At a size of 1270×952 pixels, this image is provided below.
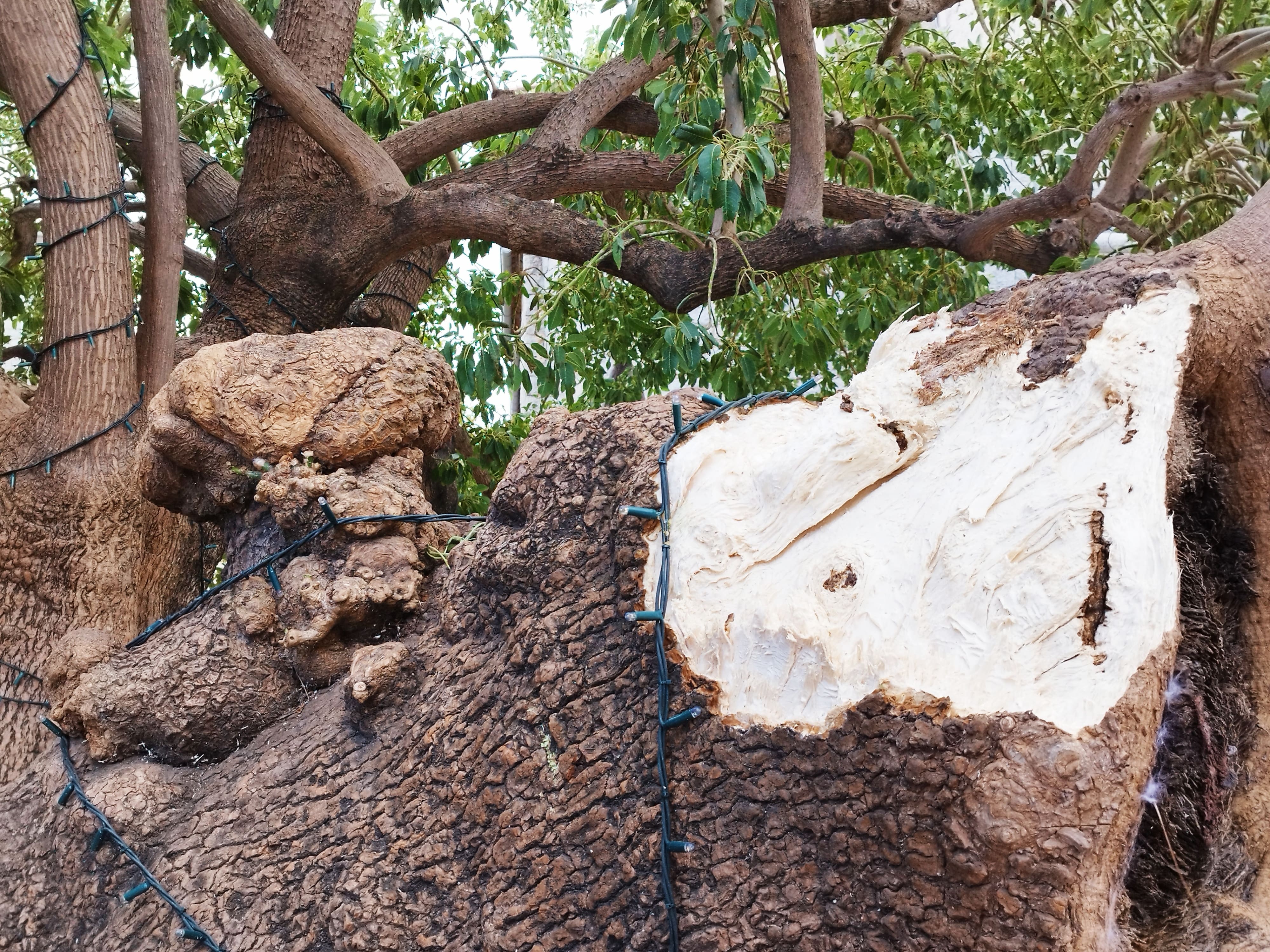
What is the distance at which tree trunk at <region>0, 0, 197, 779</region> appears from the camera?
10.6 ft

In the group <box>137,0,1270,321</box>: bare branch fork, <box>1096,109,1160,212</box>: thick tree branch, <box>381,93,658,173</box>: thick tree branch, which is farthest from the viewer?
<box>381,93,658,173</box>: thick tree branch

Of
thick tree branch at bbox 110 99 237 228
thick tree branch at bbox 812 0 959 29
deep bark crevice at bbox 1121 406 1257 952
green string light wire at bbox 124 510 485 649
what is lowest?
deep bark crevice at bbox 1121 406 1257 952

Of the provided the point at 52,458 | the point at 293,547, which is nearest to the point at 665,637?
the point at 293,547

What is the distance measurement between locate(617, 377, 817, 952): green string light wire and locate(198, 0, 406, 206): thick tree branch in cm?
253

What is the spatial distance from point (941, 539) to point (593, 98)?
140 inches

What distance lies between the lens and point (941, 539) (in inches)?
58.5

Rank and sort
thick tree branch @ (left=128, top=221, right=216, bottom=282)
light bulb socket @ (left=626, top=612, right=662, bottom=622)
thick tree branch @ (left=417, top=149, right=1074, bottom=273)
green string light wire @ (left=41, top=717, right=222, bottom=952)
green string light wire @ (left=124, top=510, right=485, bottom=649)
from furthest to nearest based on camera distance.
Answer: thick tree branch @ (left=128, top=221, right=216, bottom=282) < thick tree branch @ (left=417, top=149, right=1074, bottom=273) < green string light wire @ (left=124, top=510, right=485, bottom=649) < green string light wire @ (left=41, top=717, right=222, bottom=952) < light bulb socket @ (left=626, top=612, right=662, bottom=622)

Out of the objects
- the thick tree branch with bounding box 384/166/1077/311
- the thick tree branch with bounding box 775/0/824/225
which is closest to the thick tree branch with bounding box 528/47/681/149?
the thick tree branch with bounding box 384/166/1077/311

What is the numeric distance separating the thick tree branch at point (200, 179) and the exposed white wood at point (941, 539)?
3457 mm

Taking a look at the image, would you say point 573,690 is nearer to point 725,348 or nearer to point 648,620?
point 648,620

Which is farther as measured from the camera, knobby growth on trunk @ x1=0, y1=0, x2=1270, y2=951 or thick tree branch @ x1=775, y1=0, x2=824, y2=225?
thick tree branch @ x1=775, y1=0, x2=824, y2=225

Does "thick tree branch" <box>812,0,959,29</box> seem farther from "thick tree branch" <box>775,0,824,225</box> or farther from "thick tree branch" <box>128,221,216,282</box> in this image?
"thick tree branch" <box>128,221,216,282</box>

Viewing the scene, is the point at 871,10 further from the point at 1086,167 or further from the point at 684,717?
the point at 684,717

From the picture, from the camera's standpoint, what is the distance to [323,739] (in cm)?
196
